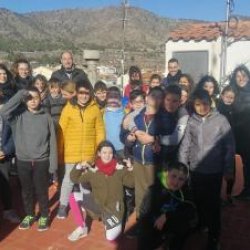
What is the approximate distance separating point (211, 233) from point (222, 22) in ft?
36.3

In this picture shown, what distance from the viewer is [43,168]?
5.11 meters

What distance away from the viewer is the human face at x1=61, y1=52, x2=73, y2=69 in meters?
6.45

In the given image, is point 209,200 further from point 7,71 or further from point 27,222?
point 7,71

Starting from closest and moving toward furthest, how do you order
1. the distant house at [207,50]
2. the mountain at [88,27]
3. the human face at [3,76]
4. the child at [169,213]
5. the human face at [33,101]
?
the child at [169,213] → the human face at [33,101] → the human face at [3,76] → the distant house at [207,50] → the mountain at [88,27]

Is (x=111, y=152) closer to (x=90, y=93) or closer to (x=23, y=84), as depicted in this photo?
(x=90, y=93)

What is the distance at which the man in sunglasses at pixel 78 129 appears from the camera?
5.27 meters

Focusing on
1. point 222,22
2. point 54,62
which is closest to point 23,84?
point 222,22

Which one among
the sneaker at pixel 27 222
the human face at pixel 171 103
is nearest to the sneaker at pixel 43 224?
the sneaker at pixel 27 222

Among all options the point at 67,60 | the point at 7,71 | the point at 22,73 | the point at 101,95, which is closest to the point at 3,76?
the point at 7,71

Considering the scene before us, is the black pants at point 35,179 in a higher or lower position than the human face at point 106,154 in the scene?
lower

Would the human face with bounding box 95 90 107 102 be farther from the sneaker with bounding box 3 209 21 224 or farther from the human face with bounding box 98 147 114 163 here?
the sneaker with bounding box 3 209 21 224

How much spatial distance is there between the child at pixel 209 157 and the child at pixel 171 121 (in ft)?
0.30

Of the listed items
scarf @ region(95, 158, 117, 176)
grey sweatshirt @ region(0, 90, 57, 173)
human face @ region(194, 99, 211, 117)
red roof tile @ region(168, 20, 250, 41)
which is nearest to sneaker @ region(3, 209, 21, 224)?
grey sweatshirt @ region(0, 90, 57, 173)

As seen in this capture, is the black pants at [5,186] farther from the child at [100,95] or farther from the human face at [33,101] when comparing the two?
the child at [100,95]
